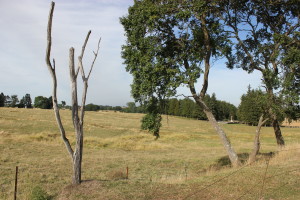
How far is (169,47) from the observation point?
54.4 feet

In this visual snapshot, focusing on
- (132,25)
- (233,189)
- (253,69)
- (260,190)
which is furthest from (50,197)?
(253,69)

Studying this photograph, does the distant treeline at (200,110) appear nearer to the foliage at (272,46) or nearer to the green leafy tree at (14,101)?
the green leafy tree at (14,101)

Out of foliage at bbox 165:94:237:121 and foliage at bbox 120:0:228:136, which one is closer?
foliage at bbox 120:0:228:136

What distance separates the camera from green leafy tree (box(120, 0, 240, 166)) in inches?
574

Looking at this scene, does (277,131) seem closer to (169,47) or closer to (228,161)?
(228,161)

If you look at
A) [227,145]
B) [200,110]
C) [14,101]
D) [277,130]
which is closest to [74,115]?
[227,145]

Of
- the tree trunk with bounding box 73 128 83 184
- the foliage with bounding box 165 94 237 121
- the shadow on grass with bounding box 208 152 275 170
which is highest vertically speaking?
the foliage with bounding box 165 94 237 121

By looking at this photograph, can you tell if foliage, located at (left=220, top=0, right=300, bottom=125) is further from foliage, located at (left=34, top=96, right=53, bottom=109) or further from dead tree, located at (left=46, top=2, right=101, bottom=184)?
foliage, located at (left=34, top=96, right=53, bottom=109)

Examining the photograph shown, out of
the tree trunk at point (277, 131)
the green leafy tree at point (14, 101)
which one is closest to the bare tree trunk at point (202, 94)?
the tree trunk at point (277, 131)

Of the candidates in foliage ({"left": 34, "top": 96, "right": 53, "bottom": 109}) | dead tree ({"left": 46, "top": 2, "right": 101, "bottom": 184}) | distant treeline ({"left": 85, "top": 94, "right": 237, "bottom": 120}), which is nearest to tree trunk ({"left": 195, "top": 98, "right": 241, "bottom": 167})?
dead tree ({"left": 46, "top": 2, "right": 101, "bottom": 184})

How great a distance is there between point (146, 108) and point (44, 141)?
2387 centimetres

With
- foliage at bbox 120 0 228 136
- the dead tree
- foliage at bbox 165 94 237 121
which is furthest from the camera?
foliage at bbox 165 94 237 121

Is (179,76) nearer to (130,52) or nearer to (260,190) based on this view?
(130,52)

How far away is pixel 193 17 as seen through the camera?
1634 centimetres
